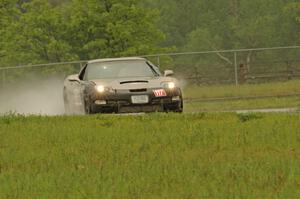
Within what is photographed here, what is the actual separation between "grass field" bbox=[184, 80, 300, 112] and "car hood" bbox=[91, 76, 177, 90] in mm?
9863

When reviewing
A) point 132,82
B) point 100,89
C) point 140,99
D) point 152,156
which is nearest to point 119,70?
point 132,82

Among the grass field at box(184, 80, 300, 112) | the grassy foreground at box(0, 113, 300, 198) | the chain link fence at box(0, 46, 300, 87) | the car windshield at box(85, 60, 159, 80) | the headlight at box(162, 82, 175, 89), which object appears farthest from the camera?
the chain link fence at box(0, 46, 300, 87)

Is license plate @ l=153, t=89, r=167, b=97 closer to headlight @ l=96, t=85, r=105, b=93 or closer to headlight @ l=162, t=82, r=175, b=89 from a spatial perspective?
headlight @ l=162, t=82, r=175, b=89

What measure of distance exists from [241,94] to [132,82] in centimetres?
1458

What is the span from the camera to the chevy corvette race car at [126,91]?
18578 mm

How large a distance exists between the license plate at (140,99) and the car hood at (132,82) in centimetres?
22

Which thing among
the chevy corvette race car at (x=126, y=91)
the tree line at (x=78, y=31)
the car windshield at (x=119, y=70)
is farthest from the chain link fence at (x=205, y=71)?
the chevy corvette race car at (x=126, y=91)

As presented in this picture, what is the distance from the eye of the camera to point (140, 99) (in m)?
18.6

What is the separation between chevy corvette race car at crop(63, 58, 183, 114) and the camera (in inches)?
731

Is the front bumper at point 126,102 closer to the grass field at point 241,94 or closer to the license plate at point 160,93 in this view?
the license plate at point 160,93

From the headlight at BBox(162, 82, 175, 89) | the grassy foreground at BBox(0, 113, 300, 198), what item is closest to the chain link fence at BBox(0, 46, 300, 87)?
the headlight at BBox(162, 82, 175, 89)

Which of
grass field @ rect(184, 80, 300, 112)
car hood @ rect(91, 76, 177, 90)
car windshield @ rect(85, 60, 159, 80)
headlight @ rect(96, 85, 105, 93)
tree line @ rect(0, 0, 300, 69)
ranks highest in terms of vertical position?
car windshield @ rect(85, 60, 159, 80)

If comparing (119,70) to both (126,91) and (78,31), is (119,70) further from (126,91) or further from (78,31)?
(78,31)

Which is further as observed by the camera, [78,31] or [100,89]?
[78,31]
